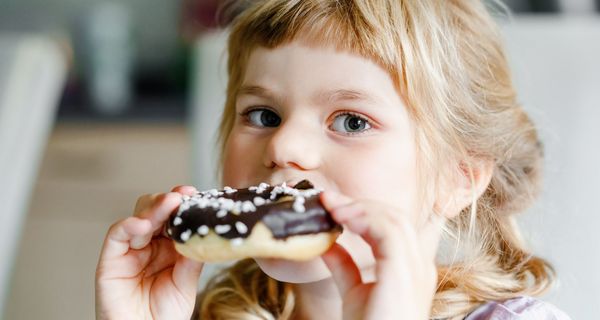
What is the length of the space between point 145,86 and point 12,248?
4.78 feet

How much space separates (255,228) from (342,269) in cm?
15

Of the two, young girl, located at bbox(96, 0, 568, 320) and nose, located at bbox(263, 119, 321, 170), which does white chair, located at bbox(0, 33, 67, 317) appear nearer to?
young girl, located at bbox(96, 0, 568, 320)

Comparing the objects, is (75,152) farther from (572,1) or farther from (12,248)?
(572,1)

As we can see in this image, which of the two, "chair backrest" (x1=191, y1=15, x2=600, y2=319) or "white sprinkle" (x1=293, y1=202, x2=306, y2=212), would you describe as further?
"chair backrest" (x1=191, y1=15, x2=600, y2=319)

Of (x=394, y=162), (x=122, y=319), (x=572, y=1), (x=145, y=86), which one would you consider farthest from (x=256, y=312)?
(x=145, y=86)

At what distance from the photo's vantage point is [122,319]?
3.21 feet

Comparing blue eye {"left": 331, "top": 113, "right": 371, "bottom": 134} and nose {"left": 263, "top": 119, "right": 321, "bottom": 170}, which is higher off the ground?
blue eye {"left": 331, "top": 113, "right": 371, "bottom": 134}

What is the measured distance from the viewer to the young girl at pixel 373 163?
0.90 meters

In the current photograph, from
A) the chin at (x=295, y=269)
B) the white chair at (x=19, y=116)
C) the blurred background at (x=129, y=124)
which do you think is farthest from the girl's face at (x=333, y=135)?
the white chair at (x=19, y=116)

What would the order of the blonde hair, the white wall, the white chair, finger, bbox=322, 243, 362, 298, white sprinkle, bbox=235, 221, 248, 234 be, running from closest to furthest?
white sprinkle, bbox=235, 221, 248, 234 < finger, bbox=322, 243, 362, 298 < the blonde hair < the white wall < the white chair

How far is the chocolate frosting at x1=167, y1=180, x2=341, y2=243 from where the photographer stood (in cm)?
79

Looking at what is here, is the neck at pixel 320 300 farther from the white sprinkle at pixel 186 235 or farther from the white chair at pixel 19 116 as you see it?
the white chair at pixel 19 116

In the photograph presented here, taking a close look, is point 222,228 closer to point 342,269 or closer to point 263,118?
point 342,269

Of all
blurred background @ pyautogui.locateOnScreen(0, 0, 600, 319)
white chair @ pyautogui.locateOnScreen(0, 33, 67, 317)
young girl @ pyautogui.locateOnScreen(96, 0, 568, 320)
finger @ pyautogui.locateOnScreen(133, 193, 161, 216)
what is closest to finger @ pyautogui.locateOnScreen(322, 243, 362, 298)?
young girl @ pyautogui.locateOnScreen(96, 0, 568, 320)
